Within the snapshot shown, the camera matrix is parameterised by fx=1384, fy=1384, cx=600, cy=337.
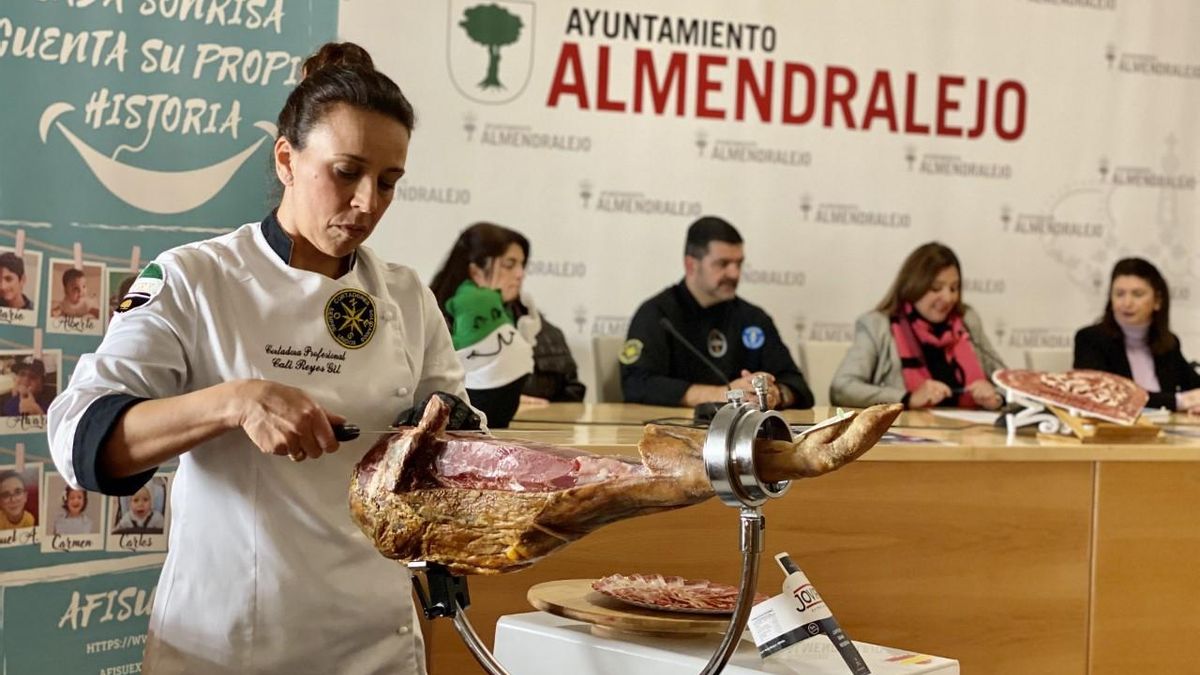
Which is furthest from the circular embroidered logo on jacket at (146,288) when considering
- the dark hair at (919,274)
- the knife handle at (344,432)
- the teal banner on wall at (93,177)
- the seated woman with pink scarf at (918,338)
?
the dark hair at (919,274)

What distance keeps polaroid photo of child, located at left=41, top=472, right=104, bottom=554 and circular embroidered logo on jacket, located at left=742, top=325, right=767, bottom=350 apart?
8.71 ft

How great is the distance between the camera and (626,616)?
5.65ft

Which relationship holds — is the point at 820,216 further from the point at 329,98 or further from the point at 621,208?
the point at 329,98

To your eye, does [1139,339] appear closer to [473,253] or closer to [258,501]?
[473,253]

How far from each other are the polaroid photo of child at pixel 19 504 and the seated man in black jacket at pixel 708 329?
7.38 ft

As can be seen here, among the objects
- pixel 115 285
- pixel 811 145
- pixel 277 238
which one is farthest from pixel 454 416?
pixel 811 145

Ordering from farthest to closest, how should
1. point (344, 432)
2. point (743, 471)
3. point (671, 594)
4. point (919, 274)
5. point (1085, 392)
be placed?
point (919, 274)
point (1085, 392)
point (671, 594)
point (344, 432)
point (743, 471)

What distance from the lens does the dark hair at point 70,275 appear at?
8.96 feet

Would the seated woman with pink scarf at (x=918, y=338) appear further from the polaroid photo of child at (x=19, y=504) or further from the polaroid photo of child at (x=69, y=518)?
the polaroid photo of child at (x=19, y=504)

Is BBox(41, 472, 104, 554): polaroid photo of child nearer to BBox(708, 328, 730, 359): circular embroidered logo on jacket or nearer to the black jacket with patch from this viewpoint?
the black jacket with patch

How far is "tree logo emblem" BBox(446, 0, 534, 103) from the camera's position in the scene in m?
5.42

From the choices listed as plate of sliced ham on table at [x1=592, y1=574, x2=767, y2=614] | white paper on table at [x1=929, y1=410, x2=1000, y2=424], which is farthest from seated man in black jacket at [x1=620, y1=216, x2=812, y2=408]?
plate of sliced ham on table at [x1=592, y1=574, x2=767, y2=614]

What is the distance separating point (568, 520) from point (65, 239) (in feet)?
5.57

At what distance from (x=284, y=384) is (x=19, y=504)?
1384mm
